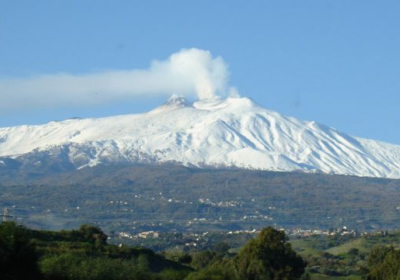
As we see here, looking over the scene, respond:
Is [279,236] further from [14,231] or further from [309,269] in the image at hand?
[14,231]

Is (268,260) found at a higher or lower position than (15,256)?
higher

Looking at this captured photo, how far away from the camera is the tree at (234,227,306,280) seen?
6206 centimetres

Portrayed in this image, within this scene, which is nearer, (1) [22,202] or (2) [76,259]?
(2) [76,259]

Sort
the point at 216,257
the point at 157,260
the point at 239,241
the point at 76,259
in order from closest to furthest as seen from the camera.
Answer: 1. the point at 76,259
2. the point at 157,260
3. the point at 216,257
4. the point at 239,241

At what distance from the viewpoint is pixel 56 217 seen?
17325cm

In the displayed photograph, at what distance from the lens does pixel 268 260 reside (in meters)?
63.3

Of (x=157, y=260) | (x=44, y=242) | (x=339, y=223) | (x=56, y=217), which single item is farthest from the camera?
(x=339, y=223)

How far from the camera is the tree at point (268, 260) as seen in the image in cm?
6206

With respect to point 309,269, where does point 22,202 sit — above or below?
above

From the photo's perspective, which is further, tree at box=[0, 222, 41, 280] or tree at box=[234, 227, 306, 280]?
tree at box=[234, 227, 306, 280]

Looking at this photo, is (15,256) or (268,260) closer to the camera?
(15,256)

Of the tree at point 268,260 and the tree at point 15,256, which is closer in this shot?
the tree at point 15,256

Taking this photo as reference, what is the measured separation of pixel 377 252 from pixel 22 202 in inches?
4981

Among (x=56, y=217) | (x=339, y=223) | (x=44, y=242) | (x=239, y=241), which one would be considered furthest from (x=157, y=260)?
(x=339, y=223)
